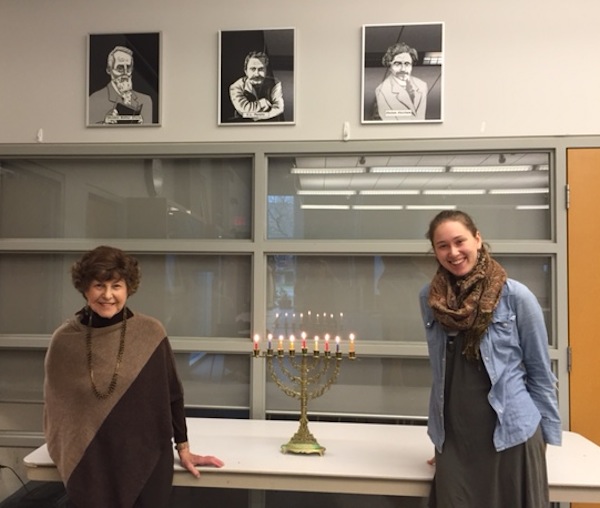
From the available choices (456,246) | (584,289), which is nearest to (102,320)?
(456,246)

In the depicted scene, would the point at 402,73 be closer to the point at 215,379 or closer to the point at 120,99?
the point at 120,99

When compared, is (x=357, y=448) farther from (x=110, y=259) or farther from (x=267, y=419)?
(x=110, y=259)

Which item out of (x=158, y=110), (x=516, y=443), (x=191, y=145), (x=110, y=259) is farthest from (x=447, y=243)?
(x=158, y=110)

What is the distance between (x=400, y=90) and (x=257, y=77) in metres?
0.71

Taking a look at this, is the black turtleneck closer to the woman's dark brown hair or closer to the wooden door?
the woman's dark brown hair

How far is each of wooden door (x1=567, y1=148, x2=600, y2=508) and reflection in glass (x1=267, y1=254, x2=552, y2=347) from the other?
66cm

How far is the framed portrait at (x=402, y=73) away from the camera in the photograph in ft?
7.44

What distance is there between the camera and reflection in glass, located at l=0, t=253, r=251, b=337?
2.44 m

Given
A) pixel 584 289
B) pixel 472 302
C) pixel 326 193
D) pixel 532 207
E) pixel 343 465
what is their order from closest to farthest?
pixel 472 302, pixel 343 465, pixel 584 289, pixel 532 207, pixel 326 193

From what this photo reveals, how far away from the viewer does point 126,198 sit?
2.48 m

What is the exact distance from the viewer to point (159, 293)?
2.47 m

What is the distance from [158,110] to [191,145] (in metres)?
0.25

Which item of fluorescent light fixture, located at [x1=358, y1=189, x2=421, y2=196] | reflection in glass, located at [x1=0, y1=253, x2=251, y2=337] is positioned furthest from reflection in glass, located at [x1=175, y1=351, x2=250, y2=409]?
fluorescent light fixture, located at [x1=358, y1=189, x2=421, y2=196]

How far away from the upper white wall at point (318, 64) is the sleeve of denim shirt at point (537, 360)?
3.57 ft
